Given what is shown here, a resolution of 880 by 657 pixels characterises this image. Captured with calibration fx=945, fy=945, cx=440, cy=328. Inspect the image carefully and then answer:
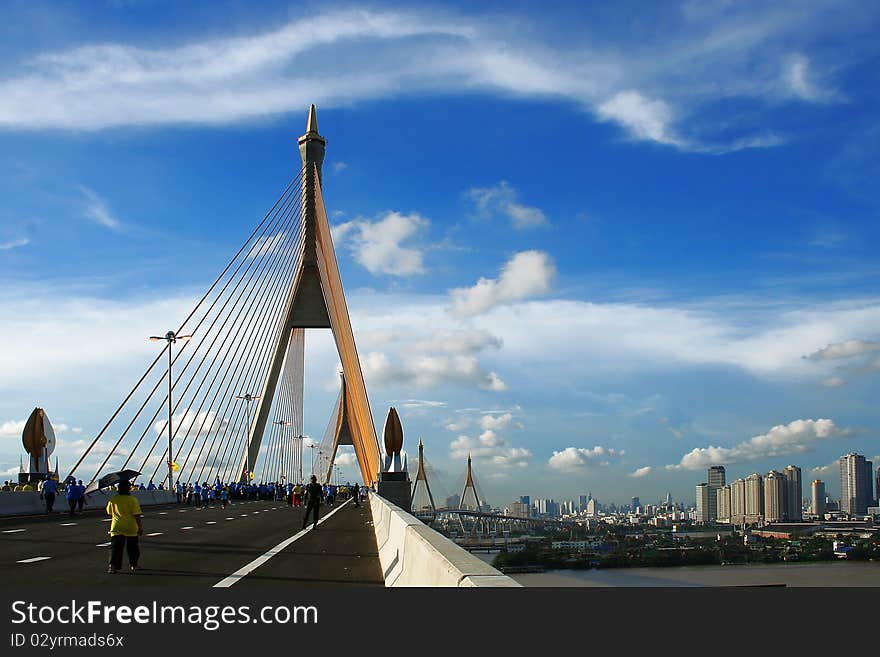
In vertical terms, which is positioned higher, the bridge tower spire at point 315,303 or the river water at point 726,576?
the bridge tower spire at point 315,303

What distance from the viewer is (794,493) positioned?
27.6 metres

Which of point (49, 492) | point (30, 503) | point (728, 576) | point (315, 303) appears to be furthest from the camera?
point (315, 303)

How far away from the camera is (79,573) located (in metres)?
12.7

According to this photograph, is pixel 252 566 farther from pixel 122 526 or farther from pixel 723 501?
pixel 723 501

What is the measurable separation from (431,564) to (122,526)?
6750mm

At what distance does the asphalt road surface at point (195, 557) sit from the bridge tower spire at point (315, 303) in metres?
23.6

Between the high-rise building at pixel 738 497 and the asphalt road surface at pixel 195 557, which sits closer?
the asphalt road surface at pixel 195 557

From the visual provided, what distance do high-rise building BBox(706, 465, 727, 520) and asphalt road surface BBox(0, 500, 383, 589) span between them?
11.6 meters

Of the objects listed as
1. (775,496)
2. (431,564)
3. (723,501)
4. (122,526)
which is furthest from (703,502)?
(431,564)

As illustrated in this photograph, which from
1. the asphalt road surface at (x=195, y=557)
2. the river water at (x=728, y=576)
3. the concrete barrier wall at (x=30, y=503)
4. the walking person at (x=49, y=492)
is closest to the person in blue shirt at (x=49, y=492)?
the walking person at (x=49, y=492)

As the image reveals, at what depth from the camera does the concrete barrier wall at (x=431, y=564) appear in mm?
5953

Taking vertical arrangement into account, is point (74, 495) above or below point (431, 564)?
below

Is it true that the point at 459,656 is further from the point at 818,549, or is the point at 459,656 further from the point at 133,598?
the point at 818,549

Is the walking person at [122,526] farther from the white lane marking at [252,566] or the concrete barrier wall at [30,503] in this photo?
the concrete barrier wall at [30,503]
